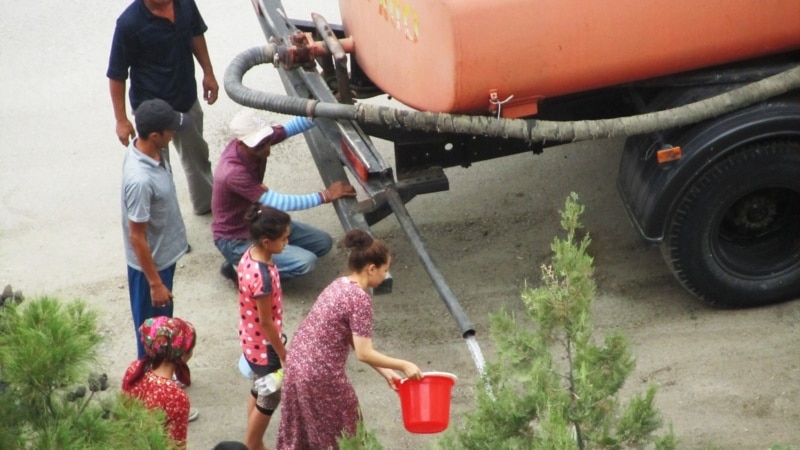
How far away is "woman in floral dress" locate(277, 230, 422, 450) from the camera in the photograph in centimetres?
437

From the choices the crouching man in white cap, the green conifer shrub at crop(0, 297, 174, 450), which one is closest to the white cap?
the crouching man in white cap

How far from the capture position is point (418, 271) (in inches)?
250

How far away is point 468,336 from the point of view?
4.52m

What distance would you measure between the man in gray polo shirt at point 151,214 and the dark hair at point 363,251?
1.05 metres

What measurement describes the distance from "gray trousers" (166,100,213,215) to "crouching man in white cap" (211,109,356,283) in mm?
861

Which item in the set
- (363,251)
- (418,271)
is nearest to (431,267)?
(363,251)

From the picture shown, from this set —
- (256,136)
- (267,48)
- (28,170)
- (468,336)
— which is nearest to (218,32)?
(28,170)

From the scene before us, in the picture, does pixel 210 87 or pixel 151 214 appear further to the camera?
pixel 210 87

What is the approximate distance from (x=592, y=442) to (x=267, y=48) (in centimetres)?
342

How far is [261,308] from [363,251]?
58cm

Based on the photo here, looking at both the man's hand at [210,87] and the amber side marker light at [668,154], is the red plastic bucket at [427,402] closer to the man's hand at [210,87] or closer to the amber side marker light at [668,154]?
the amber side marker light at [668,154]

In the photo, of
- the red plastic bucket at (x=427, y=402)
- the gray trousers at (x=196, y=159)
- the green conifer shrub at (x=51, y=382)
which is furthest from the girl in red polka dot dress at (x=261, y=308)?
the green conifer shrub at (x=51, y=382)

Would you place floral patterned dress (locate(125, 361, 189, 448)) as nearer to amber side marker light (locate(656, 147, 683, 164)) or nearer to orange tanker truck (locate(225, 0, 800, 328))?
orange tanker truck (locate(225, 0, 800, 328))

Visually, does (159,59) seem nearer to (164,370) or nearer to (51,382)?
(164,370)
